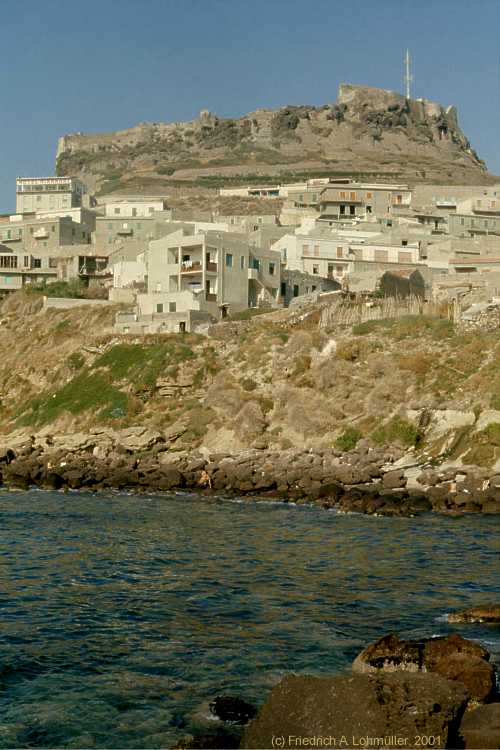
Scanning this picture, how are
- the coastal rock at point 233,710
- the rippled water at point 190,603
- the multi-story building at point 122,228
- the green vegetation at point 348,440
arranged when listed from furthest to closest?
the multi-story building at point 122,228 → the green vegetation at point 348,440 → the rippled water at point 190,603 → the coastal rock at point 233,710

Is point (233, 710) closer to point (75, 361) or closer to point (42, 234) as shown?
point (75, 361)

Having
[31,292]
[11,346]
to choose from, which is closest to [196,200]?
[31,292]

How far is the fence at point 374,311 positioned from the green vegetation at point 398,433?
1501 centimetres

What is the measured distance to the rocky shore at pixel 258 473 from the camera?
144ft

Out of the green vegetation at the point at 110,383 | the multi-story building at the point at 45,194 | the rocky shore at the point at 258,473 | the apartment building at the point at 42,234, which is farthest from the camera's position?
the multi-story building at the point at 45,194

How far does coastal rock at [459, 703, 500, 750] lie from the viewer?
1484 centimetres

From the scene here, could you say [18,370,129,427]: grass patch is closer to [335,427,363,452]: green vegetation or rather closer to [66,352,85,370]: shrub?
[66,352,85,370]: shrub

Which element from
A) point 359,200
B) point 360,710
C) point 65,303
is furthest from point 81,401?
point 359,200

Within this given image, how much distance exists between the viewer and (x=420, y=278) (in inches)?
3226

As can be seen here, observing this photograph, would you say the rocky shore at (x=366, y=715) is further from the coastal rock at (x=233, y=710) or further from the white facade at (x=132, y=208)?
the white facade at (x=132, y=208)

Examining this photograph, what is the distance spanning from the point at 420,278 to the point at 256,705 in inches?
2632

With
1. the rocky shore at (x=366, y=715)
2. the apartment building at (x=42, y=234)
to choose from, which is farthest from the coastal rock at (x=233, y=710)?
the apartment building at (x=42, y=234)

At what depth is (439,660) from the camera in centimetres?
1858

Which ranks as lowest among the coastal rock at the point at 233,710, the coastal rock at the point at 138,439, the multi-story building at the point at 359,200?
the coastal rock at the point at 233,710
